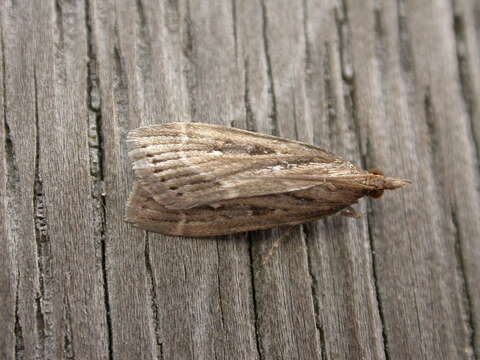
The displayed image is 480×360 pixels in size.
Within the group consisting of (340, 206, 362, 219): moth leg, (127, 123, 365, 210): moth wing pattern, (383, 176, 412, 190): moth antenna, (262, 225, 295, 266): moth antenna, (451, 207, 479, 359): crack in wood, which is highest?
(127, 123, 365, 210): moth wing pattern

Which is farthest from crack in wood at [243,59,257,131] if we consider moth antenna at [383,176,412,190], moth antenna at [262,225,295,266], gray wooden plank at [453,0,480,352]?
gray wooden plank at [453,0,480,352]

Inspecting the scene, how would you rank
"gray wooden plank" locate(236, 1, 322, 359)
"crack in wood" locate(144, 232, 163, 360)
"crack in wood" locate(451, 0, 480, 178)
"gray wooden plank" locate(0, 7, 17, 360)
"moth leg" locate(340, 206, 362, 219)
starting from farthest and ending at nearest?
"crack in wood" locate(451, 0, 480, 178) < "moth leg" locate(340, 206, 362, 219) < "gray wooden plank" locate(236, 1, 322, 359) < "crack in wood" locate(144, 232, 163, 360) < "gray wooden plank" locate(0, 7, 17, 360)

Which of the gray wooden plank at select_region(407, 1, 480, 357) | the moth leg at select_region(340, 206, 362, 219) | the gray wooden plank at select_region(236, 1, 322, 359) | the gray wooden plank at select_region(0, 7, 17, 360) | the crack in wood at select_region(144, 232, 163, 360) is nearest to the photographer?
the gray wooden plank at select_region(0, 7, 17, 360)

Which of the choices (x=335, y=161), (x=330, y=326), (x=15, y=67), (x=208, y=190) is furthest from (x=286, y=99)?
(x=15, y=67)

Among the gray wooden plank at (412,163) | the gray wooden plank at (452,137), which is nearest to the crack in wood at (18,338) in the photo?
the gray wooden plank at (412,163)

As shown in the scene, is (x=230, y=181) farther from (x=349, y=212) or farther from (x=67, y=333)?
(x=67, y=333)

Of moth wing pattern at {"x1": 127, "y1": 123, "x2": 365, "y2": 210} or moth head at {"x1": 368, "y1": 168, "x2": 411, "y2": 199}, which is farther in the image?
moth head at {"x1": 368, "y1": 168, "x2": 411, "y2": 199}

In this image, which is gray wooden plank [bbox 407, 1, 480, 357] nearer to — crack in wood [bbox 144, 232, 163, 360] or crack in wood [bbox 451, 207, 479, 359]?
crack in wood [bbox 451, 207, 479, 359]

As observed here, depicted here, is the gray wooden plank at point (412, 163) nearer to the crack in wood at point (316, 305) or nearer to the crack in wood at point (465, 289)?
the crack in wood at point (465, 289)
